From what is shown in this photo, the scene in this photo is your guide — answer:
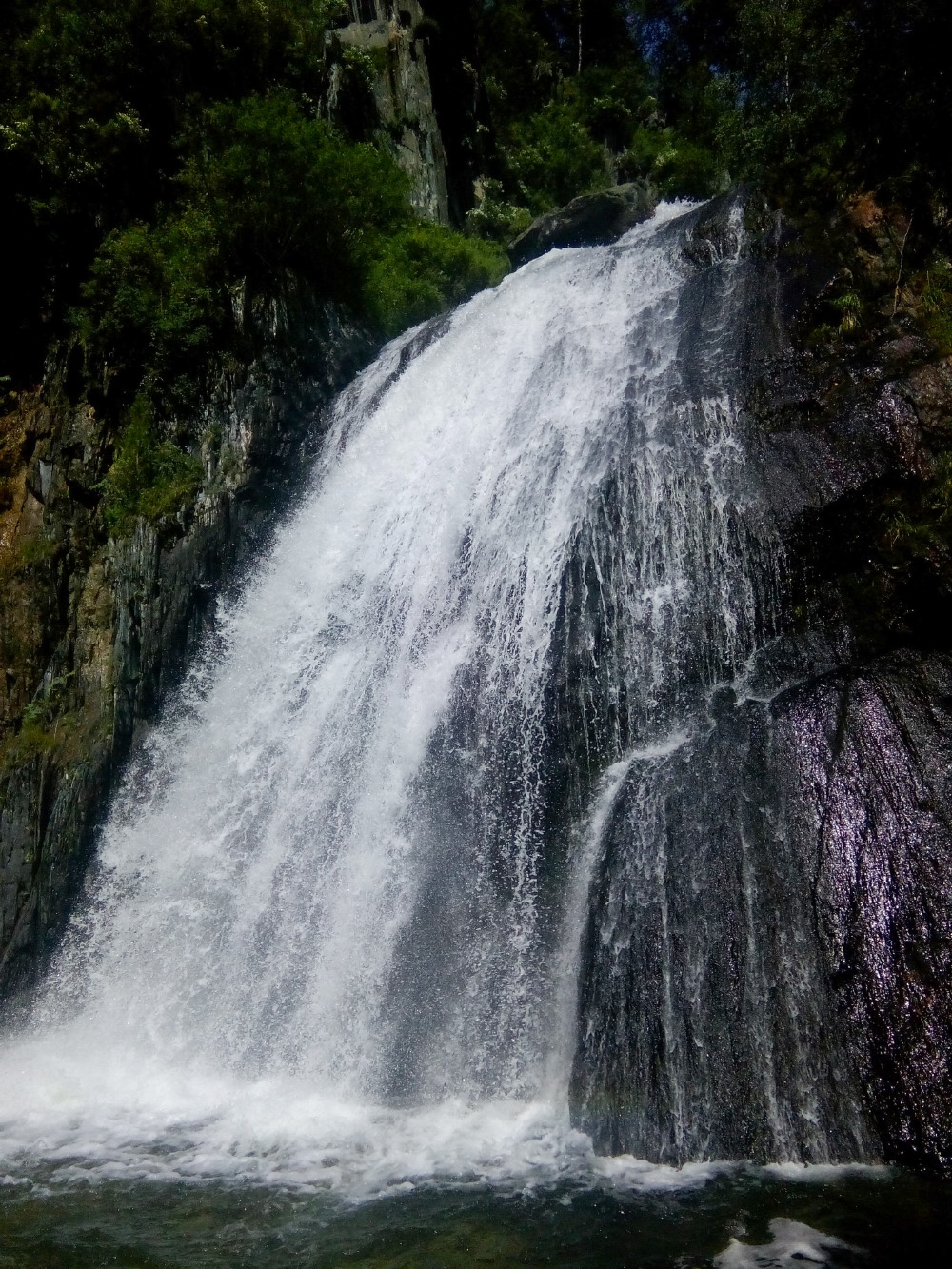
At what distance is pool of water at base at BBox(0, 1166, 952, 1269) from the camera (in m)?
4.39

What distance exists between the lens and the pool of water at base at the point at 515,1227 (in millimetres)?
4387

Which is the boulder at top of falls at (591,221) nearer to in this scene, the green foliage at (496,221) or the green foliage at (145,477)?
the green foliage at (496,221)

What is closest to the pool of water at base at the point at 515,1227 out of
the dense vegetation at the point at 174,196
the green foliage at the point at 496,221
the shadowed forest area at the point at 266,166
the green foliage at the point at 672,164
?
the shadowed forest area at the point at 266,166

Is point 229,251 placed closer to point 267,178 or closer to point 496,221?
point 267,178

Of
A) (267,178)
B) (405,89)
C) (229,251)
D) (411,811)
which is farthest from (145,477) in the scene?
(405,89)

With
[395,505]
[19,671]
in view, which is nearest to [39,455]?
[19,671]

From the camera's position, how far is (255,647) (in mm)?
11586

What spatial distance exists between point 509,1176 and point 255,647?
7338 mm

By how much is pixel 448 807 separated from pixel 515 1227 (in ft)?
12.9

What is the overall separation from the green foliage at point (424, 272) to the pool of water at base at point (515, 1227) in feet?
47.1

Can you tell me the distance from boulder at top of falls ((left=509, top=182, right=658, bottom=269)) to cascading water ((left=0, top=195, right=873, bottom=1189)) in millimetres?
6499

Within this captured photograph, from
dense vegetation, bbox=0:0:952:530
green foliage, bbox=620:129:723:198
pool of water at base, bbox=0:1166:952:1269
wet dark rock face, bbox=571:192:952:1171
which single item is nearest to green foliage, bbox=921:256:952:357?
dense vegetation, bbox=0:0:952:530

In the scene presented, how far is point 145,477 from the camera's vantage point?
46.3 ft

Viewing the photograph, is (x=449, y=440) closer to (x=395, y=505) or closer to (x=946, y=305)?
(x=395, y=505)
